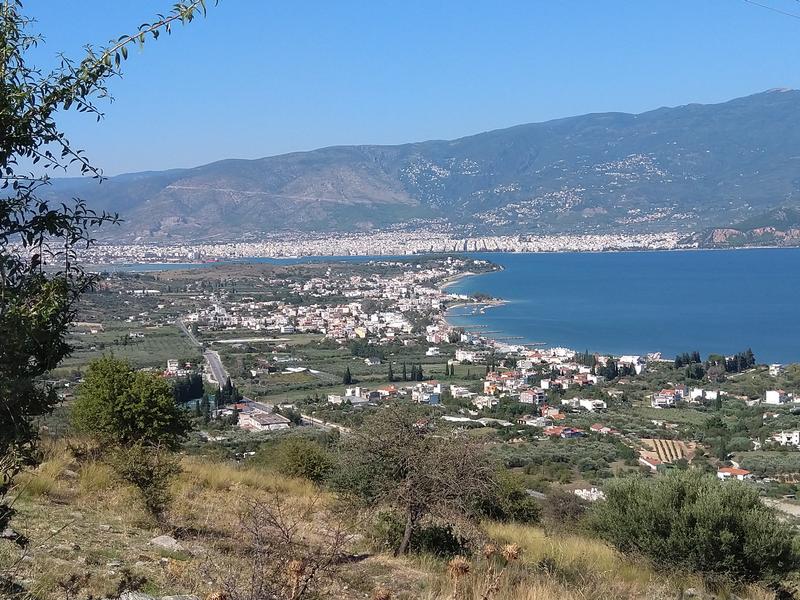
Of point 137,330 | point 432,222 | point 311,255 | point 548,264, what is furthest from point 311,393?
point 432,222


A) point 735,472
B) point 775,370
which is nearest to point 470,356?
point 775,370

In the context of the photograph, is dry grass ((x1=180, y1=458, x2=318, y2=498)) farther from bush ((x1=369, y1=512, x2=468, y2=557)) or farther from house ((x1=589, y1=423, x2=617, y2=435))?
house ((x1=589, y1=423, x2=617, y2=435))

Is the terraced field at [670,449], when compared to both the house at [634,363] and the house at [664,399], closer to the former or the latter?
the house at [664,399]

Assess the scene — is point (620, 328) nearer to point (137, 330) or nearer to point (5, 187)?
point (137, 330)

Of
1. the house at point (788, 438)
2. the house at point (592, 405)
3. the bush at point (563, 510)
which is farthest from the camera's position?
the house at point (592, 405)

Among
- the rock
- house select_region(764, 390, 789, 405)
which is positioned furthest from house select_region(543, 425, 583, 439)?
the rock

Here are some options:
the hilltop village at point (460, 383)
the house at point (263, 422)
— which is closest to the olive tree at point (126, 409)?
the hilltop village at point (460, 383)
